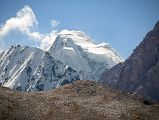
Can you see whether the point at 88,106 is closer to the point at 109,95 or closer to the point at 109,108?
the point at 109,108

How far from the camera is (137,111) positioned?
39.2 metres

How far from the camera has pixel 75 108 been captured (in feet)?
127

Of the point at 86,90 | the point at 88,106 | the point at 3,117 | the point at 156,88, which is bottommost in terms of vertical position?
the point at 3,117

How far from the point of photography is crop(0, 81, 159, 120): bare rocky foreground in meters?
35.4

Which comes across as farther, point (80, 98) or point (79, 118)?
point (80, 98)

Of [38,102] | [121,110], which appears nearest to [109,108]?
[121,110]

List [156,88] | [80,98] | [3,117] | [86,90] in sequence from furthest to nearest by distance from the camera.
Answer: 1. [156,88]
2. [86,90]
3. [80,98]
4. [3,117]

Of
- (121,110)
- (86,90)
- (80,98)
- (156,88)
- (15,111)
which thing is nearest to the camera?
(15,111)

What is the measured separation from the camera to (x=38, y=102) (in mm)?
39906

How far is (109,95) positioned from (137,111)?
829 centimetres

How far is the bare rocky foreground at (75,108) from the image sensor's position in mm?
35438

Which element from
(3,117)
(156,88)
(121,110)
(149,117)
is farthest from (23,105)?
(156,88)

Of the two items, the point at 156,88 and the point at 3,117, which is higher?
the point at 156,88

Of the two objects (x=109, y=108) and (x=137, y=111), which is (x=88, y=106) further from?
(x=137, y=111)
